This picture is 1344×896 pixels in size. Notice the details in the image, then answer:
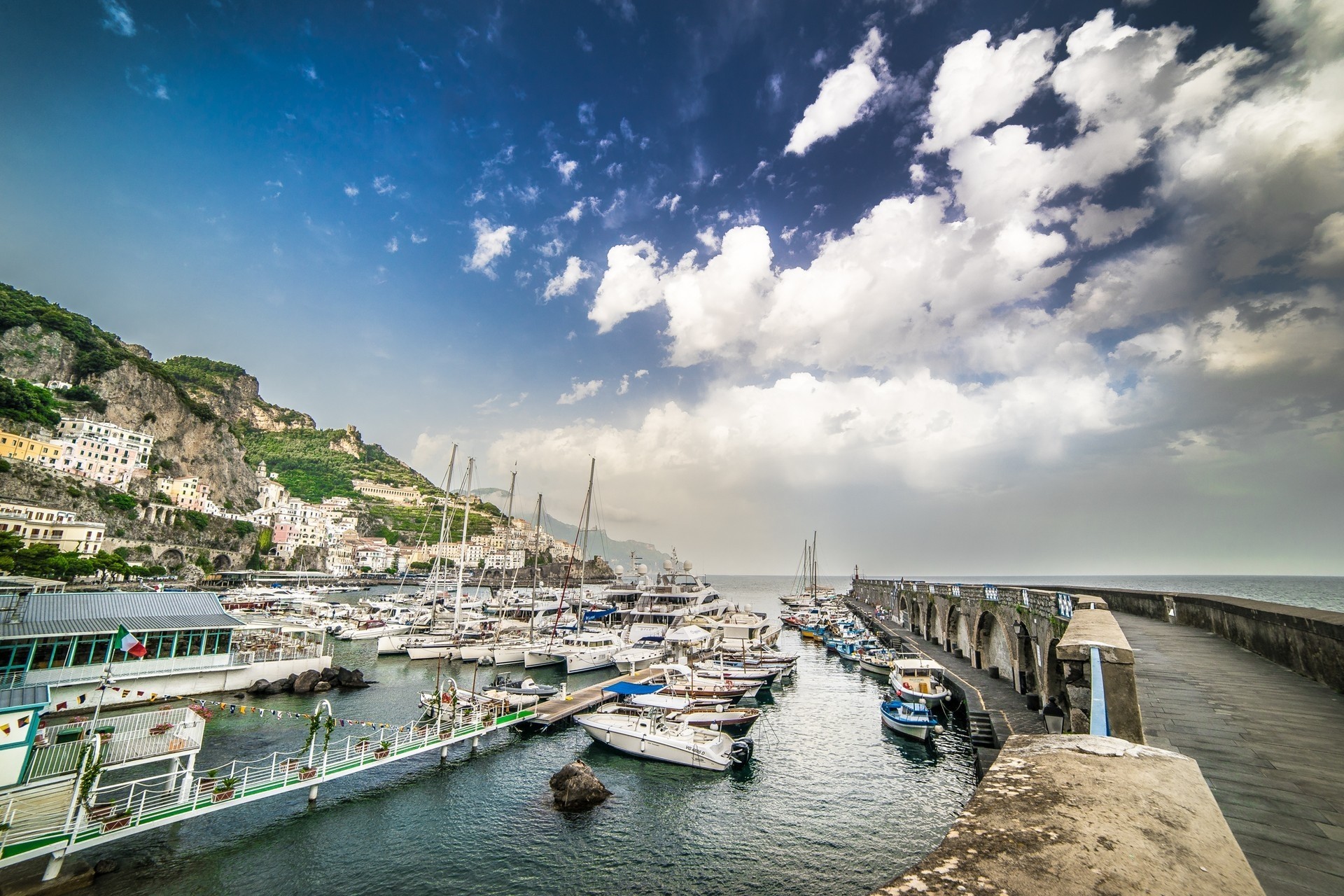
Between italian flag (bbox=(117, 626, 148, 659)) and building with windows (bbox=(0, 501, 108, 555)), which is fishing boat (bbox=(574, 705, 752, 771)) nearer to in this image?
italian flag (bbox=(117, 626, 148, 659))

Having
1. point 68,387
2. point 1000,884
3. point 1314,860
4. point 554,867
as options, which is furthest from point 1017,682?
point 68,387

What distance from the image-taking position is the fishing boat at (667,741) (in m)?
21.7

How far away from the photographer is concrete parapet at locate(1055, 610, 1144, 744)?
623 cm

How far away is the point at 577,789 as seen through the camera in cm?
1803

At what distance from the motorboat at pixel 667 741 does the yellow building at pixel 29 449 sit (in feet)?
312

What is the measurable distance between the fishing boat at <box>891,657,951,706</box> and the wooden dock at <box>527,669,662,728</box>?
14.4 meters

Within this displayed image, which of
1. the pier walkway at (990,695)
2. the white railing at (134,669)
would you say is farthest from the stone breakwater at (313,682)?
the pier walkway at (990,695)

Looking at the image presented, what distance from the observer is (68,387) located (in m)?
95.0

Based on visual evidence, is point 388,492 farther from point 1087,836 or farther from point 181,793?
point 1087,836

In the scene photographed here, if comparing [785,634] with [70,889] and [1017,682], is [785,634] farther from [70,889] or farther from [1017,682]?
[70,889]

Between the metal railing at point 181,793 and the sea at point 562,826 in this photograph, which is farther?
the sea at point 562,826

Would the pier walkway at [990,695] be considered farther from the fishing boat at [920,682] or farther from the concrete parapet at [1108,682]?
the concrete parapet at [1108,682]

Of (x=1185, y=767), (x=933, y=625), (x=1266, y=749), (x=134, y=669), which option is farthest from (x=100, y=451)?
A: (x=1266, y=749)

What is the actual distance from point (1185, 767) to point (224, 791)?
21155 millimetres
